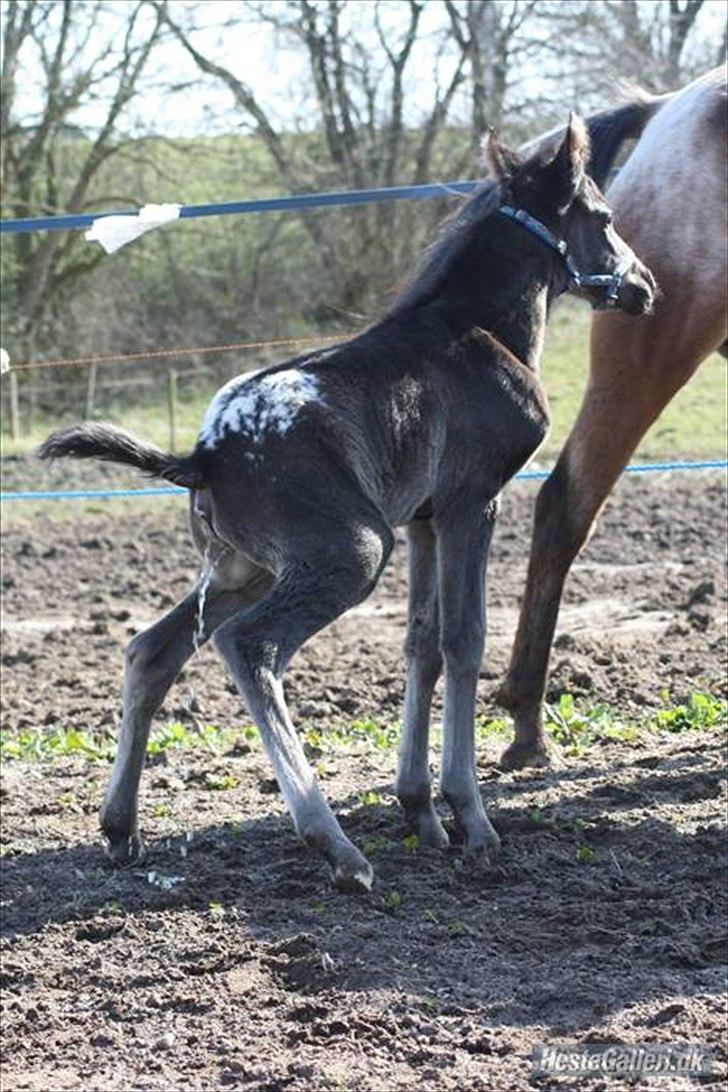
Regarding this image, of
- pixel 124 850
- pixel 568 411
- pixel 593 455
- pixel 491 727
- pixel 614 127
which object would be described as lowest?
pixel 568 411

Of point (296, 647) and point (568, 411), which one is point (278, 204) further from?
point (568, 411)

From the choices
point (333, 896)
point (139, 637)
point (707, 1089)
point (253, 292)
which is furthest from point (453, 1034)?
point (253, 292)

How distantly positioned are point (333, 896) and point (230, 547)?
44.3 inches

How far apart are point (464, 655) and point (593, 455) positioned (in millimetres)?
1750

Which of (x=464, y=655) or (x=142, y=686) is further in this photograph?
(x=142, y=686)

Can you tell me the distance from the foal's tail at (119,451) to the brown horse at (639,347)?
225 centimetres

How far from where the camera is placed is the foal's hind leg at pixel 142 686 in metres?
5.85

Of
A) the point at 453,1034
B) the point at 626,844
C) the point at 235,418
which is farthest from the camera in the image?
the point at 626,844

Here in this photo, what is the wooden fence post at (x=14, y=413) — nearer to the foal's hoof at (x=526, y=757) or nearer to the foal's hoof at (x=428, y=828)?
the foal's hoof at (x=526, y=757)

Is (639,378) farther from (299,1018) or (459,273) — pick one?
(299,1018)

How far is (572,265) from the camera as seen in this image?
242 inches

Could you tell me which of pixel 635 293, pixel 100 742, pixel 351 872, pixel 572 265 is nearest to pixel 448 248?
pixel 572 265

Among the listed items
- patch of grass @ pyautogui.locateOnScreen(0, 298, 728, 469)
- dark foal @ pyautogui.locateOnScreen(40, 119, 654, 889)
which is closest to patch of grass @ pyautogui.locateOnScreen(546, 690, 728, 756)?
dark foal @ pyautogui.locateOnScreen(40, 119, 654, 889)

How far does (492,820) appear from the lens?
6.09 metres
